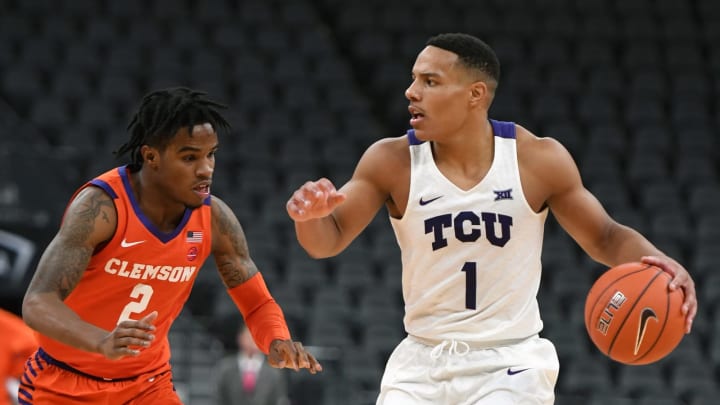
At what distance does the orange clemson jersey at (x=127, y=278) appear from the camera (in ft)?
12.9

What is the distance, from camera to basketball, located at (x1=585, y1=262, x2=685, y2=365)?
386cm

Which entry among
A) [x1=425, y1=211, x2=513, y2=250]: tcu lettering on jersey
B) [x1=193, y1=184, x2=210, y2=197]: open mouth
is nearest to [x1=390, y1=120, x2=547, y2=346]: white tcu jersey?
[x1=425, y1=211, x2=513, y2=250]: tcu lettering on jersey

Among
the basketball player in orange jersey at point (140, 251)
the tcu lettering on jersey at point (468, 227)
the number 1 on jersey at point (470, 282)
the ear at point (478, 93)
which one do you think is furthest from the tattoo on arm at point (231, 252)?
the ear at point (478, 93)

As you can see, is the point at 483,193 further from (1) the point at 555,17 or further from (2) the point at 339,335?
(1) the point at 555,17

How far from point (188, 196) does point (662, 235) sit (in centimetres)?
860

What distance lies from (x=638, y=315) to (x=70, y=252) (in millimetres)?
2133

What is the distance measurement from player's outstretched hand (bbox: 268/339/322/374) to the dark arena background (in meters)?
5.40

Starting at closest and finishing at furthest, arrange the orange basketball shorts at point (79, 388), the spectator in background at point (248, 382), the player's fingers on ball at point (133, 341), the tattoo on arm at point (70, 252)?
the player's fingers on ball at point (133, 341)
the tattoo on arm at point (70, 252)
the orange basketball shorts at point (79, 388)
the spectator in background at point (248, 382)

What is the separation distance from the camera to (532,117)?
13000mm

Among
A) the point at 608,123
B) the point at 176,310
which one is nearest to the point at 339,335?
the point at 608,123

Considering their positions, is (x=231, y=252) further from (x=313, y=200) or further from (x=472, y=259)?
(x=472, y=259)

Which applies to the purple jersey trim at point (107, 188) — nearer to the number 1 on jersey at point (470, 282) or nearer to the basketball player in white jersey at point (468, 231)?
the basketball player in white jersey at point (468, 231)

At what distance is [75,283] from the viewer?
3785 millimetres

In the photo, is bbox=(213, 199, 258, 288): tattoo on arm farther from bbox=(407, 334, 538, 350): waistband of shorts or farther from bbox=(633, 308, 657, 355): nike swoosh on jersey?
bbox=(633, 308, 657, 355): nike swoosh on jersey
